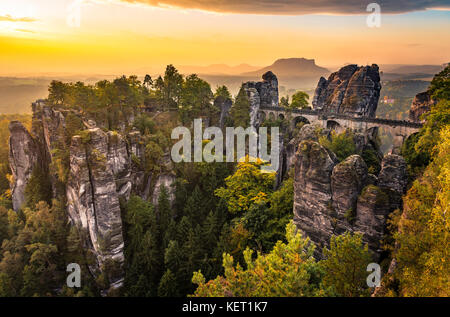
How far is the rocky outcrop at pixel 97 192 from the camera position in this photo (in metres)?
27.6

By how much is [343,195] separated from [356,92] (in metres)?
32.7

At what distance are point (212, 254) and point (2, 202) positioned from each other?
33955 millimetres

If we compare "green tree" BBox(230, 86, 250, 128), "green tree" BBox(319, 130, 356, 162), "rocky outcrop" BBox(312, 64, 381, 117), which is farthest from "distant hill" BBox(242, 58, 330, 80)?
"green tree" BBox(319, 130, 356, 162)

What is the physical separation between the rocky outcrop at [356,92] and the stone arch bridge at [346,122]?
1687mm

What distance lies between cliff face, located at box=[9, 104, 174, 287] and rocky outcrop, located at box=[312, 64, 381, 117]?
32932mm

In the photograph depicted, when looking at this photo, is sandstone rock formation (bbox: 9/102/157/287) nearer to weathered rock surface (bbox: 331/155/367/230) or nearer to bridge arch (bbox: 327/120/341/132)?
weathered rock surface (bbox: 331/155/367/230)

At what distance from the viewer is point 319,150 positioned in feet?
70.8

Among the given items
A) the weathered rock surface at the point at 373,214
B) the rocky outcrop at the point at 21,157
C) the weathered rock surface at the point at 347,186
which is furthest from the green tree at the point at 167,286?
the rocky outcrop at the point at 21,157

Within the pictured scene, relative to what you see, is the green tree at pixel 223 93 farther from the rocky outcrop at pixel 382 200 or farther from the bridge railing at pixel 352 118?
the rocky outcrop at pixel 382 200

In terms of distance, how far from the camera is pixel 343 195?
20062 millimetres

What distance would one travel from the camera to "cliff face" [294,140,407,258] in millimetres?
18547

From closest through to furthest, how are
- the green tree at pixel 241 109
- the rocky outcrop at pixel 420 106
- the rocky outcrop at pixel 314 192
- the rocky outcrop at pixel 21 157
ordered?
the rocky outcrop at pixel 314 192 < the rocky outcrop at pixel 21 157 < the rocky outcrop at pixel 420 106 < the green tree at pixel 241 109
